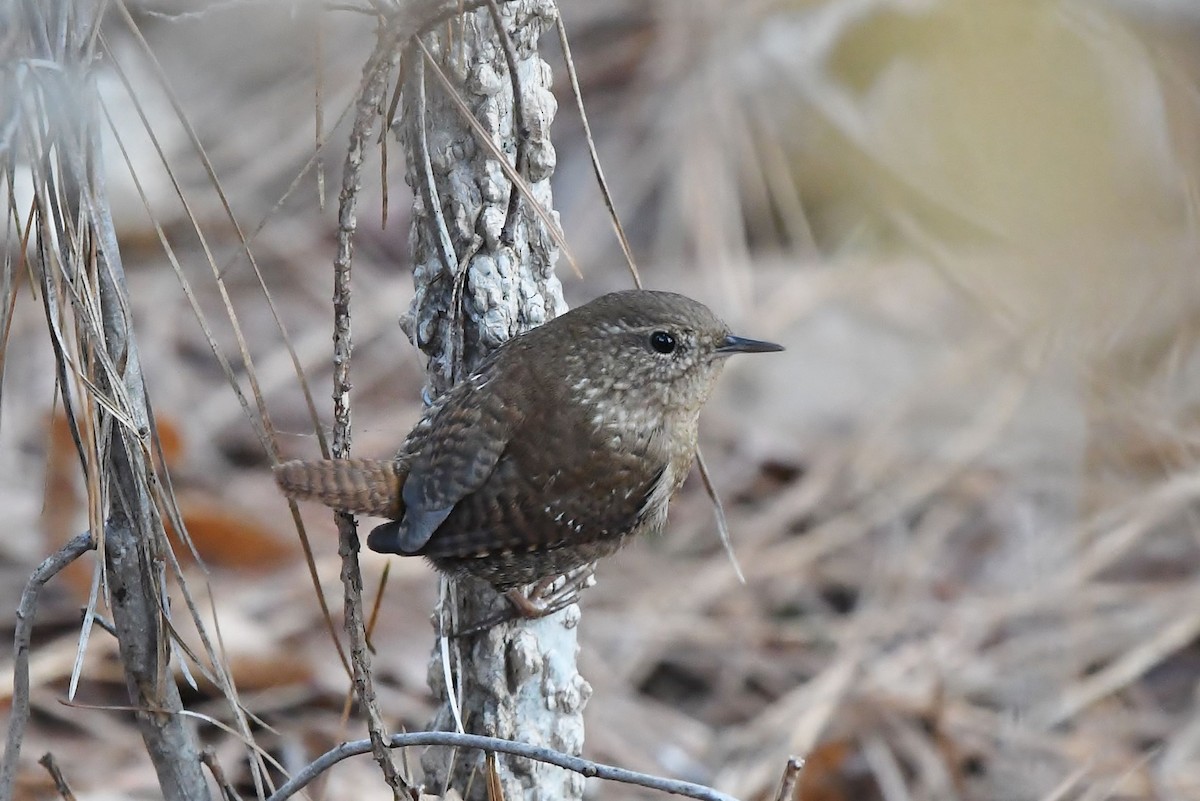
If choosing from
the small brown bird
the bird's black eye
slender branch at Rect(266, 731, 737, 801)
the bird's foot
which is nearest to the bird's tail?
the small brown bird

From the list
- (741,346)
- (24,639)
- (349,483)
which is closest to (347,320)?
(349,483)

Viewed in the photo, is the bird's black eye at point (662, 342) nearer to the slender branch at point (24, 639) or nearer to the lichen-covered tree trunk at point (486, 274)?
the lichen-covered tree trunk at point (486, 274)

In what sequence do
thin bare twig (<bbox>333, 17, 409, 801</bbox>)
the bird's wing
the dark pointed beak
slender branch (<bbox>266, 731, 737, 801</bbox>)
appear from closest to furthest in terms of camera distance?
slender branch (<bbox>266, 731, 737, 801</bbox>)
thin bare twig (<bbox>333, 17, 409, 801</bbox>)
the bird's wing
the dark pointed beak

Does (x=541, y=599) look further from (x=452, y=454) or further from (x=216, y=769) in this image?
(x=216, y=769)

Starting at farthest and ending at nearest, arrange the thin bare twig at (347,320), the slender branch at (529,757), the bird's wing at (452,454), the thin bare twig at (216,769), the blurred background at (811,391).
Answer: the blurred background at (811,391)
the bird's wing at (452,454)
the thin bare twig at (216,769)
the thin bare twig at (347,320)
the slender branch at (529,757)

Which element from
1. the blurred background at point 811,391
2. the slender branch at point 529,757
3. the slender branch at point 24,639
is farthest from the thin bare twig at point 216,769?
the blurred background at point 811,391

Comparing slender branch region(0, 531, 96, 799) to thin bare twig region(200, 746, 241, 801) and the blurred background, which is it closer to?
thin bare twig region(200, 746, 241, 801)

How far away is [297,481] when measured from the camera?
5.94ft

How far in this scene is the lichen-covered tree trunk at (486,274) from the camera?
6.56 feet

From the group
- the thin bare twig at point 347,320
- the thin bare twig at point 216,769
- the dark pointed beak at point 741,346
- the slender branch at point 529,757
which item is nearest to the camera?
the slender branch at point 529,757

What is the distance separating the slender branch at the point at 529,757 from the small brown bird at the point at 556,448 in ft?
1.11

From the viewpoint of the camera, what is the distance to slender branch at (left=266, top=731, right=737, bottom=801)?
1.64 m

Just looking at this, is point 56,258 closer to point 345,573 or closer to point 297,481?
point 297,481

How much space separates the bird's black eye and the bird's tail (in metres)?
0.52
